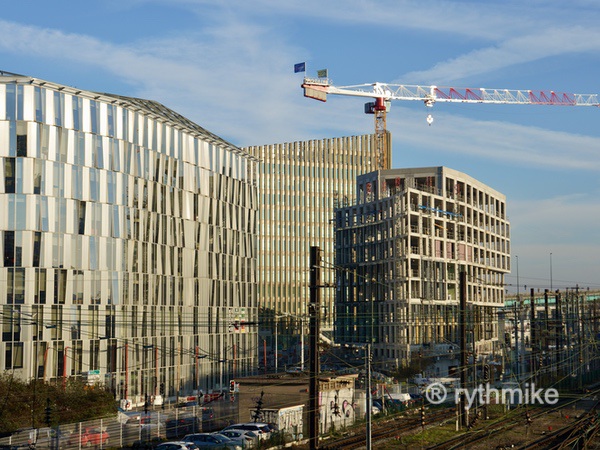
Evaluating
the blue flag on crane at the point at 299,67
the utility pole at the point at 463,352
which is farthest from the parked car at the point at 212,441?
the blue flag on crane at the point at 299,67

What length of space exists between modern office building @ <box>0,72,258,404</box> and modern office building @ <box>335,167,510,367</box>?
2891cm

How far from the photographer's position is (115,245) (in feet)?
268

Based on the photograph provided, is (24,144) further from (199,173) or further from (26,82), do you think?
(199,173)

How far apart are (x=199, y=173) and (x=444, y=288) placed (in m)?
49.0

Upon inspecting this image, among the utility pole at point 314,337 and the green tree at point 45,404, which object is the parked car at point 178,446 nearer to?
the utility pole at point 314,337

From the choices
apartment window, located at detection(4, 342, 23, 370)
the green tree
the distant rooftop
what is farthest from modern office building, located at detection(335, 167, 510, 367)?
the green tree

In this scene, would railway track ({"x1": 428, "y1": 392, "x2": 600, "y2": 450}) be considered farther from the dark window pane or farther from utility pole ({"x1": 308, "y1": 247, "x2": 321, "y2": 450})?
the dark window pane

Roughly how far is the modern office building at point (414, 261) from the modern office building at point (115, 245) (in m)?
28.9

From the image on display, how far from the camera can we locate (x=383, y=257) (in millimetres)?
126188

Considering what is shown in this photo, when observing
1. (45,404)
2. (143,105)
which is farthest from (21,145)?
(45,404)

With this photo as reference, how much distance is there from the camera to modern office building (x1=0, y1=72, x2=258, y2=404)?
7300 centimetres

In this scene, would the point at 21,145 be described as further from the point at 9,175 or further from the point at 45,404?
the point at 45,404

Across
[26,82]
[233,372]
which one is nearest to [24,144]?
[26,82]

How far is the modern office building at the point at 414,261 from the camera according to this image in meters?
120
